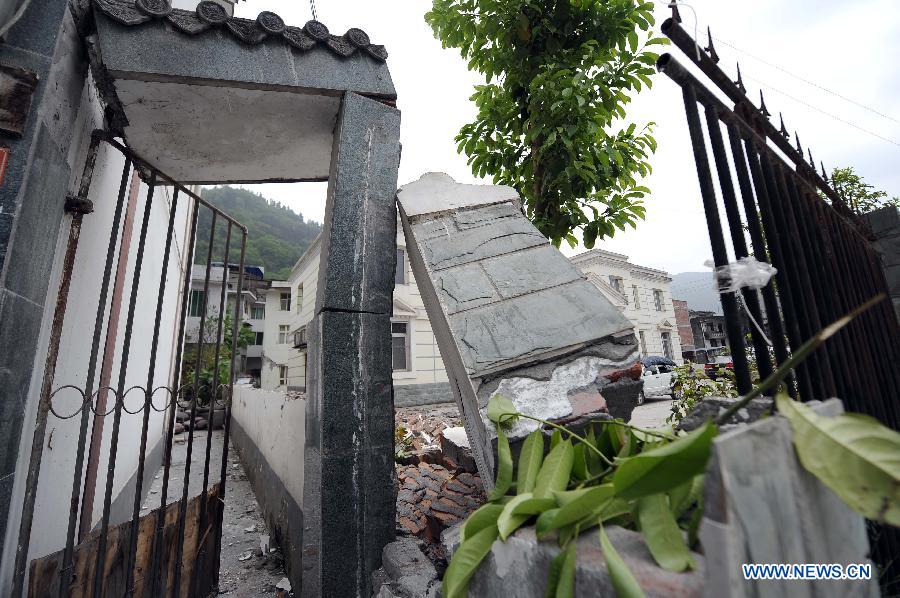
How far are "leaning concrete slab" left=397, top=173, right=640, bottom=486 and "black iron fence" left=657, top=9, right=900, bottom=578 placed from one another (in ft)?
1.42

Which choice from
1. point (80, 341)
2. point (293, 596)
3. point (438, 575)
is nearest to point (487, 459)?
point (438, 575)

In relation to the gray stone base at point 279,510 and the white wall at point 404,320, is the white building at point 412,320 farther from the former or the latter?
the gray stone base at point 279,510

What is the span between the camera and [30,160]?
160 cm

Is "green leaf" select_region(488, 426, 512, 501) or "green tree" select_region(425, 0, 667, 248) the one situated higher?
"green tree" select_region(425, 0, 667, 248)

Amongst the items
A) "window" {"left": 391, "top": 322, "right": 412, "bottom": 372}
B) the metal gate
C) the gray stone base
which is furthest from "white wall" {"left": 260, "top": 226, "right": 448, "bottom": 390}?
the metal gate

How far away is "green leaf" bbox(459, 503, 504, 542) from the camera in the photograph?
3.35 ft

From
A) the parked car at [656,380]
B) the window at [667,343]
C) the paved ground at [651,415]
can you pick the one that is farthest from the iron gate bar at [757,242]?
the window at [667,343]

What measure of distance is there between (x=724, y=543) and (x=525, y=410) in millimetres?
860

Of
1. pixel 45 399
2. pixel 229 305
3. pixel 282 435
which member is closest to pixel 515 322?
pixel 45 399

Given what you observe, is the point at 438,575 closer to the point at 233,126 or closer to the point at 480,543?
the point at 480,543

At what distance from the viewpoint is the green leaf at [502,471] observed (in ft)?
3.94

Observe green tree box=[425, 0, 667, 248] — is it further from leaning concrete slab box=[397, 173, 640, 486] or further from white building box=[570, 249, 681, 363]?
white building box=[570, 249, 681, 363]

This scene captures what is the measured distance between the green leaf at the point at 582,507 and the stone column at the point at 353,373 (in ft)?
4.27

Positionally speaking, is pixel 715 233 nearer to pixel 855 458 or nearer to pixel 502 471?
pixel 855 458
